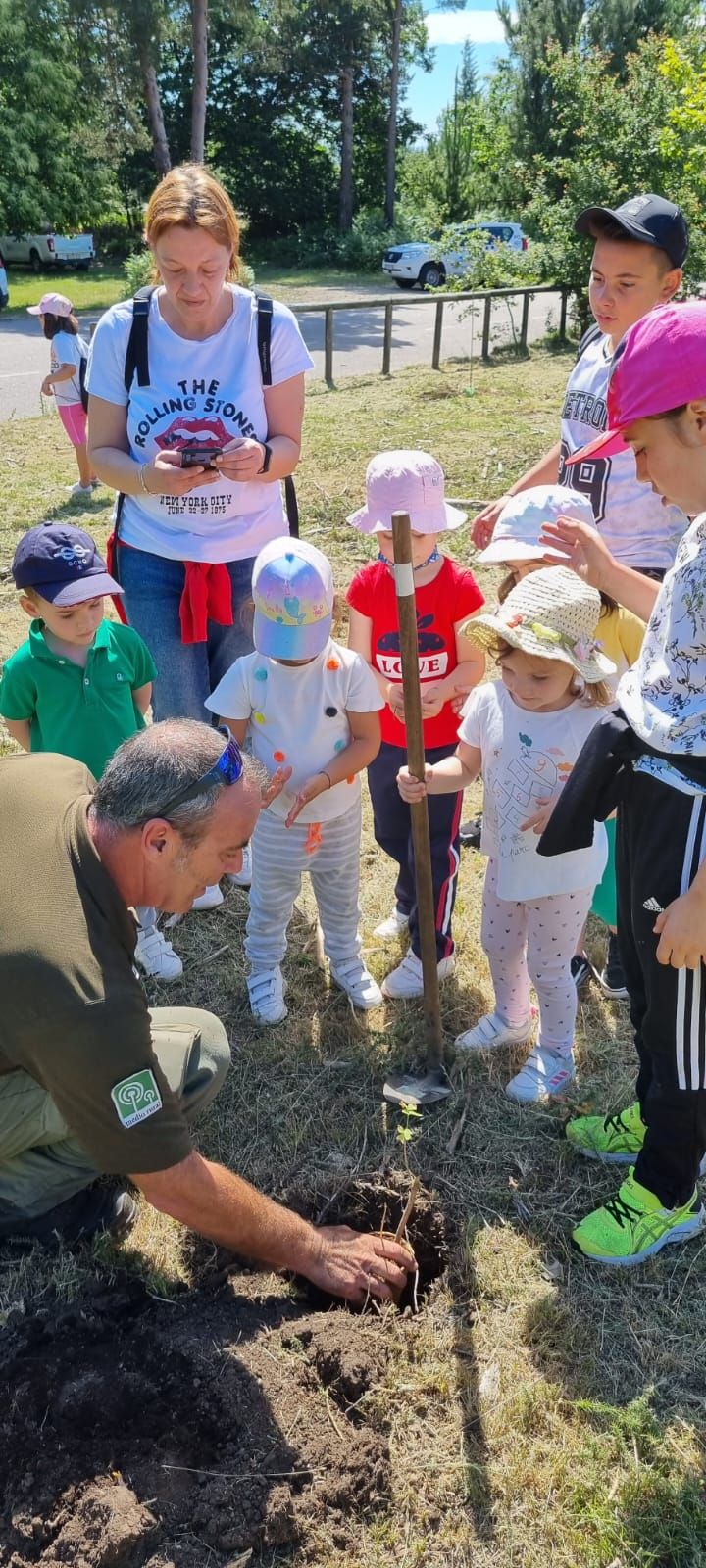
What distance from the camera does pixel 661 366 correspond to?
1.85m

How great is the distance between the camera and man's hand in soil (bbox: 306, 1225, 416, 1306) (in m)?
2.30

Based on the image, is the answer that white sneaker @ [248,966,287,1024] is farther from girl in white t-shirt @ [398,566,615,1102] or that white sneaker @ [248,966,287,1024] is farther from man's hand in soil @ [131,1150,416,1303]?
man's hand in soil @ [131,1150,416,1303]

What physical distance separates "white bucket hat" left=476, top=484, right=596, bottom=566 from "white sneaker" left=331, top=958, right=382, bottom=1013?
4.62 feet

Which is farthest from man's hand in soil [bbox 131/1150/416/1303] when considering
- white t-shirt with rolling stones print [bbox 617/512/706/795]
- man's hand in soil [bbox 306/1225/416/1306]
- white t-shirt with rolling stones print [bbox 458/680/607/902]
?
white t-shirt with rolling stones print [bbox 617/512/706/795]

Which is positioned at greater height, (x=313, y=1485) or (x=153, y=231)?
(x=153, y=231)

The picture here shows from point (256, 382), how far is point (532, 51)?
4081cm

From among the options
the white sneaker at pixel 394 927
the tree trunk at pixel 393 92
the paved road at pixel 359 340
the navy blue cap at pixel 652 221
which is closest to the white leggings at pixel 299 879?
the white sneaker at pixel 394 927

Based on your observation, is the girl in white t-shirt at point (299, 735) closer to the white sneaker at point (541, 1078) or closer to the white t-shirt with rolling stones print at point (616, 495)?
the white sneaker at point (541, 1078)

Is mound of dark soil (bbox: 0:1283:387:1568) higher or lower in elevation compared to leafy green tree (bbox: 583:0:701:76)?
lower

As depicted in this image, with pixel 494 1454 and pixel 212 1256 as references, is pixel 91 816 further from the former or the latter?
pixel 494 1454

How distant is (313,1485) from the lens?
80.9 inches

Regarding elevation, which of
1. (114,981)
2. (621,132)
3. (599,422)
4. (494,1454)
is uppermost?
(621,132)

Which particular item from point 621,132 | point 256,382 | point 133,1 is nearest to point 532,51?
point 133,1

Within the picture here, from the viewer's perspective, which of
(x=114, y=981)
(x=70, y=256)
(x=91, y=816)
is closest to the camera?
(x=114, y=981)
